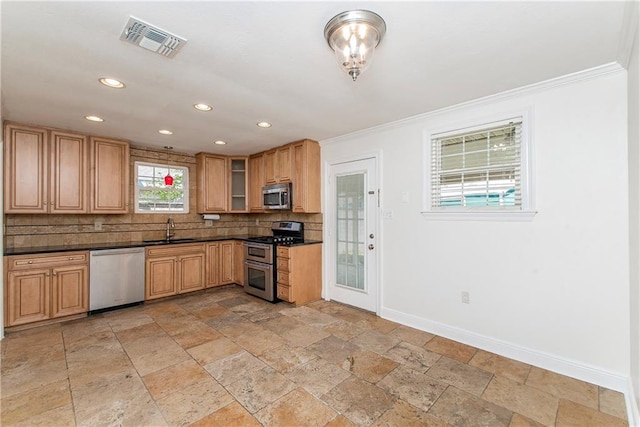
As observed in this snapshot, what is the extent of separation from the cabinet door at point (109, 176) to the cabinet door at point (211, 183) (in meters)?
1.13

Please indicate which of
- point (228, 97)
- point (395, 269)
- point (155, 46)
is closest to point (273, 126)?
point (228, 97)

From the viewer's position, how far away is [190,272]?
464 cm

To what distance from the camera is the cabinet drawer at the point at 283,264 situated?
13.5 ft

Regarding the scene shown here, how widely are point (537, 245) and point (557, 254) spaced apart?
0.15m

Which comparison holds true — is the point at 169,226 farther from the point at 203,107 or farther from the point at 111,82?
the point at 111,82

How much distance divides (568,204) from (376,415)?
7.27 feet

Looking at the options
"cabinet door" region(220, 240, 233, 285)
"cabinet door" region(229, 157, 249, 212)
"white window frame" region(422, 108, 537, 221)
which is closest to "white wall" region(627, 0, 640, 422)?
"white window frame" region(422, 108, 537, 221)

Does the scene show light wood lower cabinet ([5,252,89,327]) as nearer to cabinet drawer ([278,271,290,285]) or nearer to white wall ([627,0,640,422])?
cabinet drawer ([278,271,290,285])

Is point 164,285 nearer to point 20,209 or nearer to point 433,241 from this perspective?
point 20,209

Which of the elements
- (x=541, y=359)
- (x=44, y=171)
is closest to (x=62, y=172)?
(x=44, y=171)

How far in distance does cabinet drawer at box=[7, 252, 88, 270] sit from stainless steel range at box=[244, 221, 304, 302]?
6.91ft

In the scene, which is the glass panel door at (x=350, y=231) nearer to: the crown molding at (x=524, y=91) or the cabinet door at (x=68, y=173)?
the crown molding at (x=524, y=91)

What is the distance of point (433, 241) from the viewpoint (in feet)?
10.4

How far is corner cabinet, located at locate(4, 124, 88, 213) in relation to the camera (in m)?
3.38
